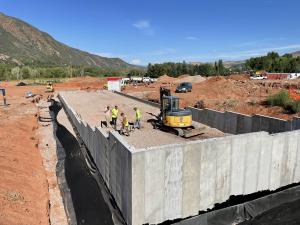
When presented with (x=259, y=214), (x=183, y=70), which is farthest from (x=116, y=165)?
(x=183, y=70)

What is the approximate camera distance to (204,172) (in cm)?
931

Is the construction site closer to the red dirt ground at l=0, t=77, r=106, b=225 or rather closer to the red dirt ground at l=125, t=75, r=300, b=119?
the red dirt ground at l=0, t=77, r=106, b=225

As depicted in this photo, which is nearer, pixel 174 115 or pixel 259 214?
pixel 259 214

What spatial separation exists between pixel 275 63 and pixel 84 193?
103428mm

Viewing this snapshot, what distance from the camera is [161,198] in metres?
8.79

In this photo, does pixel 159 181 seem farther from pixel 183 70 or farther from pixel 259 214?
pixel 183 70

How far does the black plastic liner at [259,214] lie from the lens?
359 inches

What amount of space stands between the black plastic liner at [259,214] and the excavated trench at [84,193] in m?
2.29

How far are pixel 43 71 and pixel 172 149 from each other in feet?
357

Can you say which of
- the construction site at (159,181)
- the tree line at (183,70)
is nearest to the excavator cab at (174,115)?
the construction site at (159,181)

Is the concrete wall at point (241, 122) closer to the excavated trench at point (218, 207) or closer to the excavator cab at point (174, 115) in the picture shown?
the excavator cab at point (174, 115)

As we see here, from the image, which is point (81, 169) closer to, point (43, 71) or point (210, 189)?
point (210, 189)

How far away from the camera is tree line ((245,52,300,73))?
9625cm

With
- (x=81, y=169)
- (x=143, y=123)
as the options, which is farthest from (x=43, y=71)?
(x=81, y=169)
